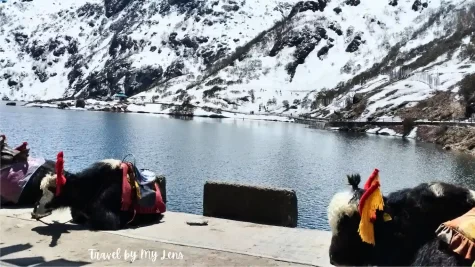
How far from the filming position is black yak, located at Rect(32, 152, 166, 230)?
1098cm

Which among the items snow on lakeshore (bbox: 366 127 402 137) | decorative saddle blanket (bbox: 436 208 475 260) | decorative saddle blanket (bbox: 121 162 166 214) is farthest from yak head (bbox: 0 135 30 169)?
snow on lakeshore (bbox: 366 127 402 137)

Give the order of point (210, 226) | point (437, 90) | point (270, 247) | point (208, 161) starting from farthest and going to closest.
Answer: point (437, 90), point (208, 161), point (210, 226), point (270, 247)

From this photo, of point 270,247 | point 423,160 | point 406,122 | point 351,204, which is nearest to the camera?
point 351,204

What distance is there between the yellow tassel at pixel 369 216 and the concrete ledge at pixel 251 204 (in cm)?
512

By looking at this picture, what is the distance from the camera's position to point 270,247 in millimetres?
9586

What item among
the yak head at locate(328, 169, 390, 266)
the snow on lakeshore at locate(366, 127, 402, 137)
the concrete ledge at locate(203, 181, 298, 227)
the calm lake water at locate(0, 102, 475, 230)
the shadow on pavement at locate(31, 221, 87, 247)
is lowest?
the calm lake water at locate(0, 102, 475, 230)

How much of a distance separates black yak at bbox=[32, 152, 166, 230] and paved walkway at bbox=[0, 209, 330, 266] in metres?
0.36

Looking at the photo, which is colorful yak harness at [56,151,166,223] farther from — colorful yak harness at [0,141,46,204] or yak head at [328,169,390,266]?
yak head at [328,169,390,266]

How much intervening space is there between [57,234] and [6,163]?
140 inches

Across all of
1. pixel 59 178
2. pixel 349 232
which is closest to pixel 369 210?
pixel 349 232

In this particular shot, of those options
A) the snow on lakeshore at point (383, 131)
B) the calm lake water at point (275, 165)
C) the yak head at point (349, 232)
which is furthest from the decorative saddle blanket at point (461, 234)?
the snow on lakeshore at point (383, 131)

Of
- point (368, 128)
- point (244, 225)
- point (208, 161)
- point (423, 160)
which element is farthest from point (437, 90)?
point (244, 225)

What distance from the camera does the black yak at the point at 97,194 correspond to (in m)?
11.0

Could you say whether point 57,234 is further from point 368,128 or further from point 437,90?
point 437,90
